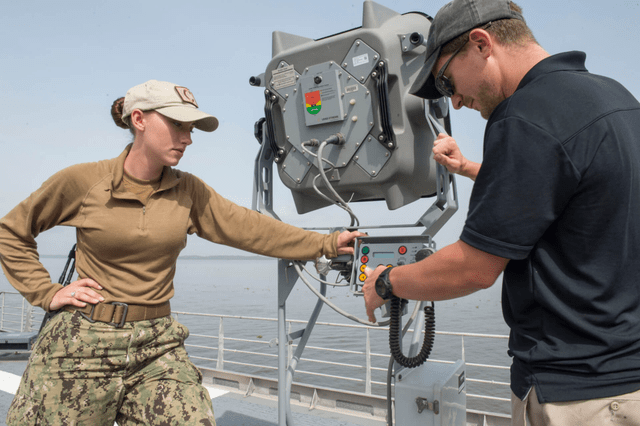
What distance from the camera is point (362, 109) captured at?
255 cm

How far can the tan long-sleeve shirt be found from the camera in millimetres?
1986

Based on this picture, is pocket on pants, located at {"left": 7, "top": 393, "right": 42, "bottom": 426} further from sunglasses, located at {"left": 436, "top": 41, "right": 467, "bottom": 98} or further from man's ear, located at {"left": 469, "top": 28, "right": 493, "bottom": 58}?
man's ear, located at {"left": 469, "top": 28, "right": 493, "bottom": 58}

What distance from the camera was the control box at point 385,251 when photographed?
210cm

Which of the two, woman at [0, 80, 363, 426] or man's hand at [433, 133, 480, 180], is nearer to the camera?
woman at [0, 80, 363, 426]

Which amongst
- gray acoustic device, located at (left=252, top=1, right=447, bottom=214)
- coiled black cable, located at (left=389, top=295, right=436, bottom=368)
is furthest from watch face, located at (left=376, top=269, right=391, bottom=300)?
gray acoustic device, located at (left=252, top=1, right=447, bottom=214)

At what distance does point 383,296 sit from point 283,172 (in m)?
1.53

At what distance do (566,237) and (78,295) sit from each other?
1863mm

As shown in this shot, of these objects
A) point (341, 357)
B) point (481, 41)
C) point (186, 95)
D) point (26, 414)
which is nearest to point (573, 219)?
point (481, 41)

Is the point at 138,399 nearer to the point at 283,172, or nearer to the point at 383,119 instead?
the point at 283,172

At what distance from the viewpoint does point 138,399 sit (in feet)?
6.32

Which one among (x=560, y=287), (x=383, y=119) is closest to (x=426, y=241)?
(x=383, y=119)

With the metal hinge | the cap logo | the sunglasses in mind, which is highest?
the cap logo

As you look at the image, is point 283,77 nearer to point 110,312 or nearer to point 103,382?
point 110,312

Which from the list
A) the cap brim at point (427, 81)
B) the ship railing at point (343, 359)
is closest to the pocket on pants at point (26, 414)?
the cap brim at point (427, 81)
